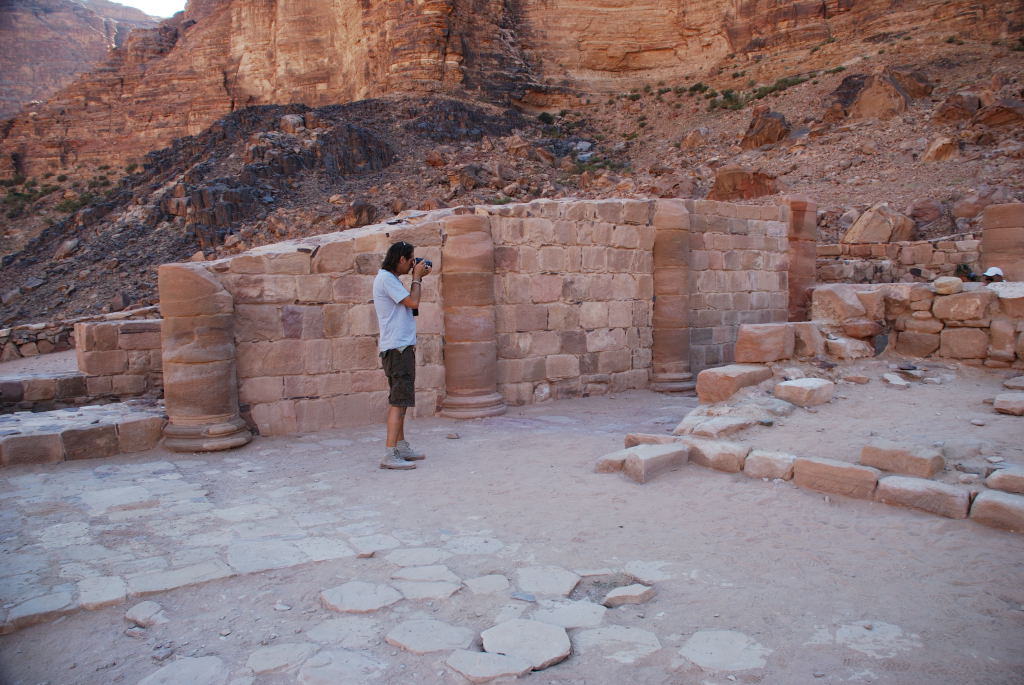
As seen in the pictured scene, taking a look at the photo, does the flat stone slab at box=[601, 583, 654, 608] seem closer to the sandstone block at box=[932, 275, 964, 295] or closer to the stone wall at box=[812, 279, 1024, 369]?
the stone wall at box=[812, 279, 1024, 369]

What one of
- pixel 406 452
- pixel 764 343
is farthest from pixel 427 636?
pixel 764 343

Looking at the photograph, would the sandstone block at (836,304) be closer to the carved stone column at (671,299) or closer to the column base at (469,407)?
the carved stone column at (671,299)

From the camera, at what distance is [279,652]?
2.85 m

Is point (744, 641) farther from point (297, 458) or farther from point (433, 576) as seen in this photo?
point (297, 458)

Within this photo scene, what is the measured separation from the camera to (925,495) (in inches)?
169

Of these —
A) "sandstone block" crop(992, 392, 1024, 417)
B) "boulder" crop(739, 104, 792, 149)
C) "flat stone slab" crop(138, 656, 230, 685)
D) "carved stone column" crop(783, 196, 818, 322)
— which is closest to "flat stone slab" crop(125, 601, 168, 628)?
"flat stone slab" crop(138, 656, 230, 685)

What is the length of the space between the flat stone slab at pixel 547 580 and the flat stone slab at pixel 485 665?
66cm

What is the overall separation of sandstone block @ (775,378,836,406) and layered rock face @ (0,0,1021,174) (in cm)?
3263

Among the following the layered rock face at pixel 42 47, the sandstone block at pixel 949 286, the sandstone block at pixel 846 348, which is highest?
the layered rock face at pixel 42 47

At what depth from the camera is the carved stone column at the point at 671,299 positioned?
966cm

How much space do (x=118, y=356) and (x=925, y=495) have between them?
30.6 ft

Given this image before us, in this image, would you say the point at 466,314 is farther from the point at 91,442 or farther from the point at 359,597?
the point at 359,597

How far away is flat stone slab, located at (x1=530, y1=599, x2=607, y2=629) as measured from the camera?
3076 mm

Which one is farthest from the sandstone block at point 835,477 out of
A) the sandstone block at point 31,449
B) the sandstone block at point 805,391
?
the sandstone block at point 31,449
